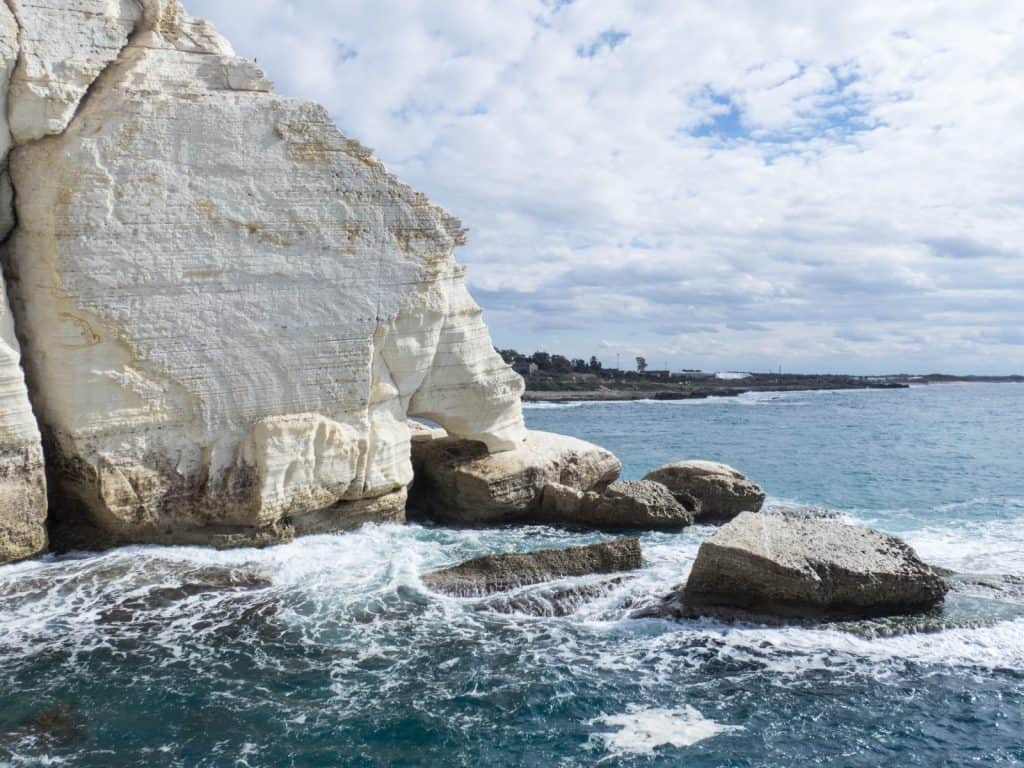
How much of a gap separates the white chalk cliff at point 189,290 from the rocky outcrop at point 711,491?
628 centimetres

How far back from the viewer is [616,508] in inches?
634

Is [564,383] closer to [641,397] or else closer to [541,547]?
[641,397]

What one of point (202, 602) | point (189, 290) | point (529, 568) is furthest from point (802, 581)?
point (189, 290)

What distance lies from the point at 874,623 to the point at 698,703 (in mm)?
3392

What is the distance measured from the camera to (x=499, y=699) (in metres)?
8.73

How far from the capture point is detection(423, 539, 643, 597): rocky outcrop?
11.9 metres

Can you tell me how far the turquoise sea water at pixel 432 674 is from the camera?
25.6 ft

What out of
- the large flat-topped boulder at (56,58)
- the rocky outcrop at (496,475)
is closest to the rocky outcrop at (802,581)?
the rocky outcrop at (496,475)

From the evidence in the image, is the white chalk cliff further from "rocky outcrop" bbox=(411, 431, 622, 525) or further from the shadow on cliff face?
"rocky outcrop" bbox=(411, 431, 622, 525)

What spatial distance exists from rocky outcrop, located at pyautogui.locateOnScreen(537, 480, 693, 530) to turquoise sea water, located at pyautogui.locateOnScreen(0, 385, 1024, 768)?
5.52 feet

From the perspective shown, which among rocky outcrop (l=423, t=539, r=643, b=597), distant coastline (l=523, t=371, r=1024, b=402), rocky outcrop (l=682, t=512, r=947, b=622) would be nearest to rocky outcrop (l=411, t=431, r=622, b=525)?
rocky outcrop (l=423, t=539, r=643, b=597)

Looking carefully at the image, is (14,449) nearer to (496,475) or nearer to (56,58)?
(56,58)

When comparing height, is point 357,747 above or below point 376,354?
below

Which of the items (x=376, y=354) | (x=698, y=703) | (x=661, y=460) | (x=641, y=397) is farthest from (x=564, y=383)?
(x=698, y=703)
